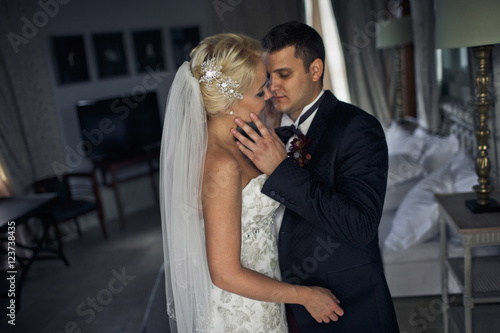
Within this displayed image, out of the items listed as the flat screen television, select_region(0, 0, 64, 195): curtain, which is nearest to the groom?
select_region(0, 0, 64, 195): curtain

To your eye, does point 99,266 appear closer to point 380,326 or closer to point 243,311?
point 243,311

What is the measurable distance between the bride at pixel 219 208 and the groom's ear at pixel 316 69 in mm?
339

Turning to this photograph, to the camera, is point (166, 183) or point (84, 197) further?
point (84, 197)

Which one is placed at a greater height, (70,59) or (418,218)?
(70,59)

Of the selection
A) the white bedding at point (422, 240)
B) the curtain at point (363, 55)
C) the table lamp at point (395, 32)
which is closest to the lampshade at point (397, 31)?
the table lamp at point (395, 32)

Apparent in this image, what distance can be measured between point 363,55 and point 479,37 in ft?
13.5

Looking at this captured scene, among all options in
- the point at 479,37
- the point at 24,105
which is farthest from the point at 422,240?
the point at 24,105

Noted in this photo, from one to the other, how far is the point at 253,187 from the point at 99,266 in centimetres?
339

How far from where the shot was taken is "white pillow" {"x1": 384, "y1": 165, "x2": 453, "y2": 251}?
8.61 feet

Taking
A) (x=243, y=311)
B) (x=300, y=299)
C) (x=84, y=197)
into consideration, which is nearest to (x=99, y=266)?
(x=84, y=197)

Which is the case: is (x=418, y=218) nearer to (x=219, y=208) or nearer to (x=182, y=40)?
(x=219, y=208)

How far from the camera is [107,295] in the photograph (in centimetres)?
362

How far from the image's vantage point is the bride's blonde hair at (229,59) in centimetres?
135

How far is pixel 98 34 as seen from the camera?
5691mm
